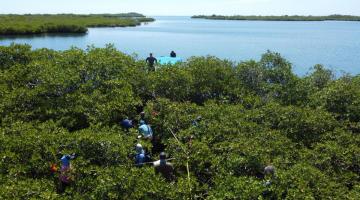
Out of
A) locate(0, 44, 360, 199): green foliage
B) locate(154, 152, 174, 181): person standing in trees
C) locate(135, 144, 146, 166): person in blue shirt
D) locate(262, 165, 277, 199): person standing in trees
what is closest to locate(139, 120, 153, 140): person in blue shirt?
locate(0, 44, 360, 199): green foliage

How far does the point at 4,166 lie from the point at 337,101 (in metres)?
14.5

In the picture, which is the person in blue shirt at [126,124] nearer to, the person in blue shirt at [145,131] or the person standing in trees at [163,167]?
the person in blue shirt at [145,131]

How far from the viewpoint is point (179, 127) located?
1809 centimetres

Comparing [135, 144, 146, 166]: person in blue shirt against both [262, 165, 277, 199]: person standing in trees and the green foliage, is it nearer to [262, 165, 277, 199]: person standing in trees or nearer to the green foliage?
the green foliage

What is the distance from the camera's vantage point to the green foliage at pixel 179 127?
1314cm

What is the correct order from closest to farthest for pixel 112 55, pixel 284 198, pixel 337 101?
pixel 284 198 → pixel 337 101 → pixel 112 55

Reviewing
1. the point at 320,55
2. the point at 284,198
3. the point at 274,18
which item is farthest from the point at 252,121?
the point at 274,18

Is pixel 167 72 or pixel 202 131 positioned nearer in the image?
pixel 202 131

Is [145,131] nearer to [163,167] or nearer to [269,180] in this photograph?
[163,167]

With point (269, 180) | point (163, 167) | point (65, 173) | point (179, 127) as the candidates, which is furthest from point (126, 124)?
point (269, 180)

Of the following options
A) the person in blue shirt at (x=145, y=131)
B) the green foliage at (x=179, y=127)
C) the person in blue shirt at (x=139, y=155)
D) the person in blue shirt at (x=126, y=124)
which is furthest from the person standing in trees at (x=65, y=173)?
the person in blue shirt at (x=126, y=124)

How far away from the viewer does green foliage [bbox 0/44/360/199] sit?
1314cm

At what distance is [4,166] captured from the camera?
1369cm

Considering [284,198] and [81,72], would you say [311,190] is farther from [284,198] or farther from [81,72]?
[81,72]
